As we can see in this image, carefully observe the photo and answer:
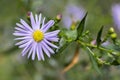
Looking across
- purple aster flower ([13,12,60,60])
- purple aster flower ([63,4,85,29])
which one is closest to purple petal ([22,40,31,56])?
purple aster flower ([13,12,60,60])

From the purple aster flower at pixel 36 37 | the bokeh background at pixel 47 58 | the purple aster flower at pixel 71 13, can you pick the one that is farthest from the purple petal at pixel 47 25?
the purple aster flower at pixel 71 13

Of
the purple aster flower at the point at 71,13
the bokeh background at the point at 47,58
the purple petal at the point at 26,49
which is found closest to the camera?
the purple petal at the point at 26,49

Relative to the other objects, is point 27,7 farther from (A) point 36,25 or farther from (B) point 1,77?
(B) point 1,77

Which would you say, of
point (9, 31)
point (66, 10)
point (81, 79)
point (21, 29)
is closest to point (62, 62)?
point (81, 79)

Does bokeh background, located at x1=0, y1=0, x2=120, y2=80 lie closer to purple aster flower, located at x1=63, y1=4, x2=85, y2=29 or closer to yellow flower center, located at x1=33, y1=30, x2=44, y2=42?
purple aster flower, located at x1=63, y1=4, x2=85, y2=29

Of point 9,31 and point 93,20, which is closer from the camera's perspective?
point 9,31

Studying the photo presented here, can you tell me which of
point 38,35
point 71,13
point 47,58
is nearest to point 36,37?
point 38,35

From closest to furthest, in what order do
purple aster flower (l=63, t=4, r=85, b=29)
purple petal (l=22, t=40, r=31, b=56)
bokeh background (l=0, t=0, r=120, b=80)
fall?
1. purple petal (l=22, t=40, r=31, b=56)
2. bokeh background (l=0, t=0, r=120, b=80)
3. purple aster flower (l=63, t=4, r=85, b=29)

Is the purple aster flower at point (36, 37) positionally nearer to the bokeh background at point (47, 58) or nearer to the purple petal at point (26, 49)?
the purple petal at point (26, 49)

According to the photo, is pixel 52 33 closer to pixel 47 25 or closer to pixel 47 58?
pixel 47 25
